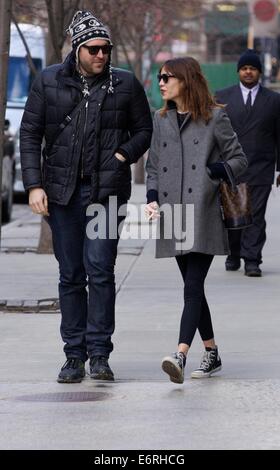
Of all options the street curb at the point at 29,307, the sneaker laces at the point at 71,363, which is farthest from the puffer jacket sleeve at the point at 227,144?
the street curb at the point at 29,307

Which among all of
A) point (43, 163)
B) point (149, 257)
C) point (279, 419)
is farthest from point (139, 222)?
point (279, 419)

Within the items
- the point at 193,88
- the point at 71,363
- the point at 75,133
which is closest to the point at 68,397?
the point at 71,363

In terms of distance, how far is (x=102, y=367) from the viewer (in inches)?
319

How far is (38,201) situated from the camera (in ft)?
26.5

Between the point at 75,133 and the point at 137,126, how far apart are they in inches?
14.3

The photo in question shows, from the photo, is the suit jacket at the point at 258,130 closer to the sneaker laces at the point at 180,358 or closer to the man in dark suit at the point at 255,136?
the man in dark suit at the point at 255,136

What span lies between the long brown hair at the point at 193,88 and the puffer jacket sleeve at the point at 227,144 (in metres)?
0.07

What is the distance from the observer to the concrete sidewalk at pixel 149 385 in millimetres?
6680

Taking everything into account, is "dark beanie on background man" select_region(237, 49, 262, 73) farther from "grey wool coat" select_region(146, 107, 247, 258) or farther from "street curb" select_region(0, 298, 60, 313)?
"grey wool coat" select_region(146, 107, 247, 258)

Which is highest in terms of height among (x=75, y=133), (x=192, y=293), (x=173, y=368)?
(x=75, y=133)

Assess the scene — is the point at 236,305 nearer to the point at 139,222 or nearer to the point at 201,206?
the point at 201,206

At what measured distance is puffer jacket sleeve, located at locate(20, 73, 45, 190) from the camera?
26.6 ft

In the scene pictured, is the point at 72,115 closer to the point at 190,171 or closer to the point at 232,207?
the point at 190,171

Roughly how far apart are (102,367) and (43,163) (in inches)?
45.4
